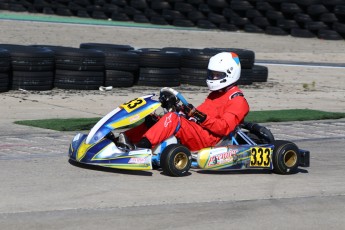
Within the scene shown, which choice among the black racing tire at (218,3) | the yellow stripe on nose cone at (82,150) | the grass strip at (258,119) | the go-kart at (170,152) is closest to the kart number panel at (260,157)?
the go-kart at (170,152)

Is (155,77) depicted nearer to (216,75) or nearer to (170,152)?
(216,75)

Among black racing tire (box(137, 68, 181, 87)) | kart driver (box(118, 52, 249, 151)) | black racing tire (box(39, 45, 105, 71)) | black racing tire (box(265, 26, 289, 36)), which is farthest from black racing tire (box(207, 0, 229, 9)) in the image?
kart driver (box(118, 52, 249, 151))

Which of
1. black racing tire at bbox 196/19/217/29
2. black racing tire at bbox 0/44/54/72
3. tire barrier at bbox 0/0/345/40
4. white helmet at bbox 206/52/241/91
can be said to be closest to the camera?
white helmet at bbox 206/52/241/91

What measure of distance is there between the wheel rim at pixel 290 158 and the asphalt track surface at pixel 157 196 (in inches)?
5.2

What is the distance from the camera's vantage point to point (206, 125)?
306 inches

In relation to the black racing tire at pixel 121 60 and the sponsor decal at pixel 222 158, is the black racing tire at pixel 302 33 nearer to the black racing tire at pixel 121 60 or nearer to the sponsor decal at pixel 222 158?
the black racing tire at pixel 121 60

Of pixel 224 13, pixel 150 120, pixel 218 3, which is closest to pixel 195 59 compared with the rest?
pixel 150 120

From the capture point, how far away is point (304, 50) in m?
23.1

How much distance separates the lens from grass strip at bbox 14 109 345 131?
34.1 feet

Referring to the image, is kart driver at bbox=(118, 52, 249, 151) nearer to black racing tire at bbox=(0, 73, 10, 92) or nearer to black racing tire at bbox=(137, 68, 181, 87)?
black racing tire at bbox=(0, 73, 10, 92)

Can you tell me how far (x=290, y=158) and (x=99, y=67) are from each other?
22.2 feet

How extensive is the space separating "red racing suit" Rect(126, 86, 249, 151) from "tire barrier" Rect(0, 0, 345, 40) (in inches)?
650

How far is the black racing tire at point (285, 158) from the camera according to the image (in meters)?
7.92

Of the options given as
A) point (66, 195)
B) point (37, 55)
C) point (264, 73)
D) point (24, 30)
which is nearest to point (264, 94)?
point (264, 73)
